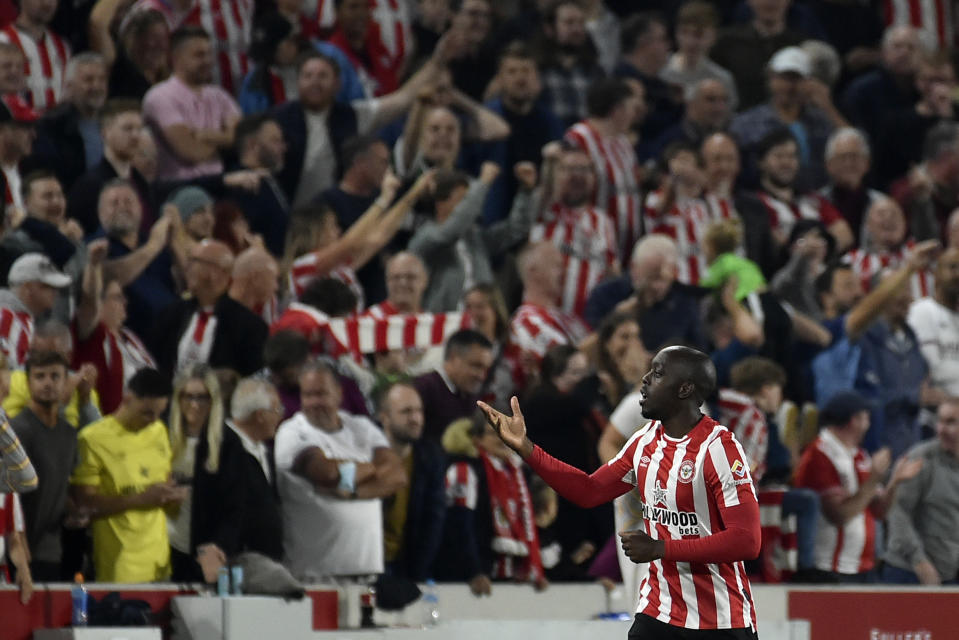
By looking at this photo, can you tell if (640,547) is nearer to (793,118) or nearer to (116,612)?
(116,612)

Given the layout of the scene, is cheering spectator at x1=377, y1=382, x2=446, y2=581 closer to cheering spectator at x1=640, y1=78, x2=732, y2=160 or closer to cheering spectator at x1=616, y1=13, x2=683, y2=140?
cheering spectator at x1=640, y1=78, x2=732, y2=160

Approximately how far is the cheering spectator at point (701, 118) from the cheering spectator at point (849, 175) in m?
0.91

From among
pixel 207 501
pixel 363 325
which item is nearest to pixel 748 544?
pixel 207 501

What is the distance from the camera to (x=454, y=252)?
11.7 metres

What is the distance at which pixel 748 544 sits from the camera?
19.5 ft

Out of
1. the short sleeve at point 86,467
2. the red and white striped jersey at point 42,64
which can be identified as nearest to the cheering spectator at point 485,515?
the short sleeve at point 86,467

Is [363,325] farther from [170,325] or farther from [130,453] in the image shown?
[130,453]

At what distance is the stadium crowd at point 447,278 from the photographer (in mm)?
8992

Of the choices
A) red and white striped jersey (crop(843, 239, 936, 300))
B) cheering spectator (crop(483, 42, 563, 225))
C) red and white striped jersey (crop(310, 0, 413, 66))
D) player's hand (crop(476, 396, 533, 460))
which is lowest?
player's hand (crop(476, 396, 533, 460))

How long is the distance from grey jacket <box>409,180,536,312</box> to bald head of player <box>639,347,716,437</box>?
5477 mm

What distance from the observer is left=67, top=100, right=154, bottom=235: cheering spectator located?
10531 mm

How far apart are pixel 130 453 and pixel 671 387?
3.57m

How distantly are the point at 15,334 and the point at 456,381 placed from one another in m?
2.47

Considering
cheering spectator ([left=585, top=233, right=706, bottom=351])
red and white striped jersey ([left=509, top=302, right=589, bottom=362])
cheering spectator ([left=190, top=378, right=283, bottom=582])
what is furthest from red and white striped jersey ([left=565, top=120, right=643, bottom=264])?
cheering spectator ([left=190, top=378, right=283, bottom=582])
